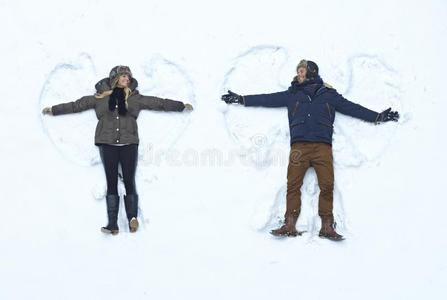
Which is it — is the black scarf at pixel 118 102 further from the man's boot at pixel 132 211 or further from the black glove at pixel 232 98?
the black glove at pixel 232 98

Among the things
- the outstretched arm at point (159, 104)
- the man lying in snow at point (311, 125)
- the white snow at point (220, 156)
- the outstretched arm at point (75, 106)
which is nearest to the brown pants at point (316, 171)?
the man lying in snow at point (311, 125)

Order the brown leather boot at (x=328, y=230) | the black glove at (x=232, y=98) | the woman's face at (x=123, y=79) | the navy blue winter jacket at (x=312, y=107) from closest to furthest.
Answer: the brown leather boot at (x=328, y=230)
the navy blue winter jacket at (x=312, y=107)
the woman's face at (x=123, y=79)
the black glove at (x=232, y=98)

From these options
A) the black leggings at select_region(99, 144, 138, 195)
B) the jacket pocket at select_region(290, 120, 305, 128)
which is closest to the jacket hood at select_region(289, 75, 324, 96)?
the jacket pocket at select_region(290, 120, 305, 128)

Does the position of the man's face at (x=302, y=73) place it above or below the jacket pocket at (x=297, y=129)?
above

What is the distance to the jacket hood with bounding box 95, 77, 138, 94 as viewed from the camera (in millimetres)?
6367

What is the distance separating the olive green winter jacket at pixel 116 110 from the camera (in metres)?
6.27

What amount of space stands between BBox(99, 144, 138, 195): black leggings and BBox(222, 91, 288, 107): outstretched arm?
102 cm

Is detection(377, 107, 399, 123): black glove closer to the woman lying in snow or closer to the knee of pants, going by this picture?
the knee of pants

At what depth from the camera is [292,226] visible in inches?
243

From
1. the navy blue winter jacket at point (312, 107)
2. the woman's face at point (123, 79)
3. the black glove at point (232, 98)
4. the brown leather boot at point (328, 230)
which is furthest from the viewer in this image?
the black glove at point (232, 98)

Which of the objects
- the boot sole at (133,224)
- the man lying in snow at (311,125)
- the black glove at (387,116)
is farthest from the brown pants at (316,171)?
the boot sole at (133,224)

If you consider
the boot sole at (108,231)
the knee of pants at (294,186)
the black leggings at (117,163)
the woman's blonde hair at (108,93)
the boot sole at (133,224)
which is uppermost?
the woman's blonde hair at (108,93)

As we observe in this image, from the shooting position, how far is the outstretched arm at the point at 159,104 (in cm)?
642

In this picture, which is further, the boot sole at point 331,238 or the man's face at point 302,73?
the man's face at point 302,73
